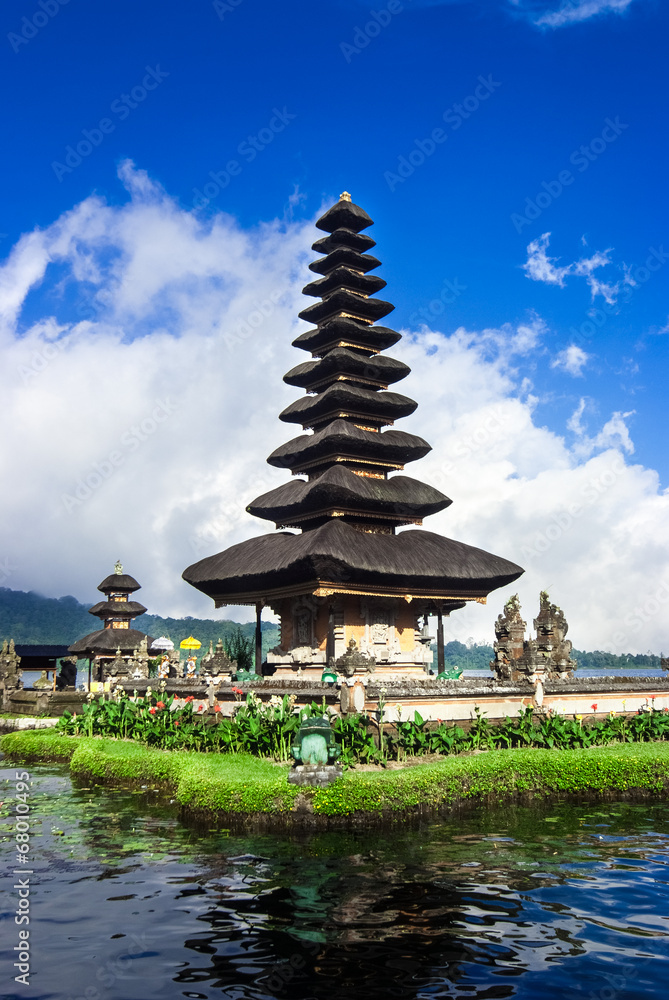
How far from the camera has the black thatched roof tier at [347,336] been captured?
31.4 meters

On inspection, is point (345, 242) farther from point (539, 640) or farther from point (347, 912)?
point (347, 912)

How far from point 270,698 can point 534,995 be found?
1267cm

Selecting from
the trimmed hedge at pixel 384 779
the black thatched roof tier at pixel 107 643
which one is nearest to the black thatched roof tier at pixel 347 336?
the trimmed hedge at pixel 384 779

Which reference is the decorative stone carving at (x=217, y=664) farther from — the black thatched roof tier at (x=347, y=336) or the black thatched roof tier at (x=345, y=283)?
the black thatched roof tier at (x=345, y=283)

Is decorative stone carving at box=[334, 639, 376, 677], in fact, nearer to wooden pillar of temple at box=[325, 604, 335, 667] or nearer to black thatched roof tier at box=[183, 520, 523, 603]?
black thatched roof tier at box=[183, 520, 523, 603]

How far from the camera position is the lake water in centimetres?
697

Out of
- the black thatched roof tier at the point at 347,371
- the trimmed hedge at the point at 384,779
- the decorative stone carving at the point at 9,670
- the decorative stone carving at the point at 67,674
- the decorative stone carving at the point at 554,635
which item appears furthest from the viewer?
the decorative stone carving at the point at 67,674

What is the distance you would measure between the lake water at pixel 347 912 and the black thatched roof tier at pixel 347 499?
50.4 feet

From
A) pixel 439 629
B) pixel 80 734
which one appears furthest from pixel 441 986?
pixel 439 629

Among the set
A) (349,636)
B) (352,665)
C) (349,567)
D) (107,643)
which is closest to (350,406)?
(349,567)

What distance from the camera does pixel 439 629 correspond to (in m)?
28.9

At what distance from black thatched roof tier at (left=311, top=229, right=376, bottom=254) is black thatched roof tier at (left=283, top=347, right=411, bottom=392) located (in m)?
5.22

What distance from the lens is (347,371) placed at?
1228 inches

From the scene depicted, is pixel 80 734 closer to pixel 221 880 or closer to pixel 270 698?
pixel 270 698
